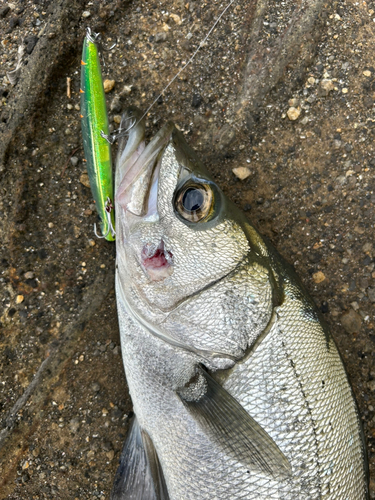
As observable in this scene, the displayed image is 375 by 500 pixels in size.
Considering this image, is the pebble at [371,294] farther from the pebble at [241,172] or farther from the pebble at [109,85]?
the pebble at [109,85]

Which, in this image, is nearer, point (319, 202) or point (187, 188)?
point (187, 188)

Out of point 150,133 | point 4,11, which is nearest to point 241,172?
point 150,133

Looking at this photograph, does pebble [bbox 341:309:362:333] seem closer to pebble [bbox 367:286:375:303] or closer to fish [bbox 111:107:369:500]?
pebble [bbox 367:286:375:303]

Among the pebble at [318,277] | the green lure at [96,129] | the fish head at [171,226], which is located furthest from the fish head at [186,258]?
the pebble at [318,277]

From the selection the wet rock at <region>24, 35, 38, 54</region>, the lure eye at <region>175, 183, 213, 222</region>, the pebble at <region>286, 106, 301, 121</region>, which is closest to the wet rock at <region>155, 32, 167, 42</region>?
the wet rock at <region>24, 35, 38, 54</region>

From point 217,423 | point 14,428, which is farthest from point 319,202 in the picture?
point 14,428

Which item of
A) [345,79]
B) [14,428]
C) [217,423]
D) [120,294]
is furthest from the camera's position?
[345,79]

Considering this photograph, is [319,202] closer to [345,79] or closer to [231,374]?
[345,79]

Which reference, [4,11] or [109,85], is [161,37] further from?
[4,11]
